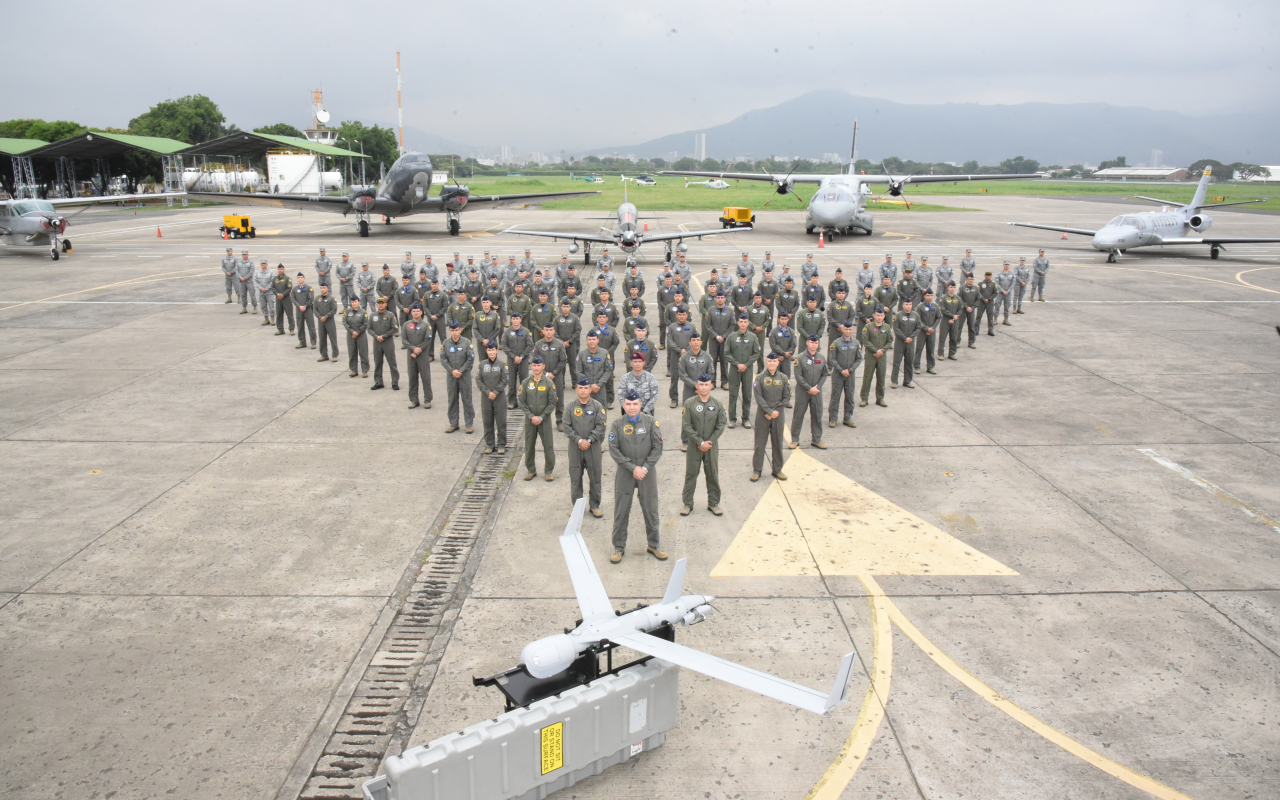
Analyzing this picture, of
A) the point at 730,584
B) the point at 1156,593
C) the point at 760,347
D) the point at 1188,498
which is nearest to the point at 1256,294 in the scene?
the point at 1188,498

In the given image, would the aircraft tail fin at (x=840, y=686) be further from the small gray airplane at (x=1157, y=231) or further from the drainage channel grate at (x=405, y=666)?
the small gray airplane at (x=1157, y=231)

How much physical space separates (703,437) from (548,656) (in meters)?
4.39

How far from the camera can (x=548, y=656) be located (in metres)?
4.30

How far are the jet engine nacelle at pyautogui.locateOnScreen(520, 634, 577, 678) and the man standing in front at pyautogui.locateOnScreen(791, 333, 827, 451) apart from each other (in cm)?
657

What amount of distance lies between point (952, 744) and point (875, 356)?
825 cm

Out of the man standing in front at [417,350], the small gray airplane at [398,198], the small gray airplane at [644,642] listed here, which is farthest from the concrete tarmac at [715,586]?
the small gray airplane at [398,198]

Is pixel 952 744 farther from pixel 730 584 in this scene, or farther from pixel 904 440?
pixel 904 440

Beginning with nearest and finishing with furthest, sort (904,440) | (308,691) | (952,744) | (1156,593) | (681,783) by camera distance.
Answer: (681,783)
(952,744)
(308,691)
(1156,593)
(904,440)

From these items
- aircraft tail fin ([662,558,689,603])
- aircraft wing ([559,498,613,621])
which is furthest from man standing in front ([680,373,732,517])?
aircraft tail fin ([662,558,689,603])

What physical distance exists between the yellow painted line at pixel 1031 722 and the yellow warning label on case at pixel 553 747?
3.13 m

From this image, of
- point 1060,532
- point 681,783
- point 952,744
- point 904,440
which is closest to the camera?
point 681,783

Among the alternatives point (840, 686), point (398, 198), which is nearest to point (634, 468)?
point (840, 686)

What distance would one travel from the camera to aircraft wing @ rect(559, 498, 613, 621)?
178 inches

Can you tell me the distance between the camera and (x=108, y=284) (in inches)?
939
